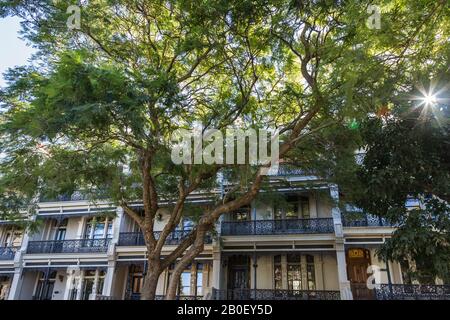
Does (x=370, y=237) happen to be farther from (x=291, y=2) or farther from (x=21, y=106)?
(x=21, y=106)

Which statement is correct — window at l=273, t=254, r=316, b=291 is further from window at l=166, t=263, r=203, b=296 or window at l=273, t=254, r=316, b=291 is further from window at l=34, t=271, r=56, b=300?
window at l=34, t=271, r=56, b=300

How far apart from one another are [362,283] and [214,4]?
13.7 m

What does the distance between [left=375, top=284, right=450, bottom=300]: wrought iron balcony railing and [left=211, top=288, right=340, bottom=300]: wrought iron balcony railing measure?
1.98m

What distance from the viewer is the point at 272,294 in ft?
52.0

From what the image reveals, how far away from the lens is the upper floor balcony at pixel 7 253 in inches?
814

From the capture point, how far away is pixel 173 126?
11.2m

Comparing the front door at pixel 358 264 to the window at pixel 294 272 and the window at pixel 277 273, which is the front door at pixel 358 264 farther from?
the window at pixel 277 273

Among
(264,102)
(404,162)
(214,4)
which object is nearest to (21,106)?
(214,4)

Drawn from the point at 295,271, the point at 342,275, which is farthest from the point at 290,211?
the point at 342,275

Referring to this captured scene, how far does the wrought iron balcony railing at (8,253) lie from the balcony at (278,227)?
43.4 feet

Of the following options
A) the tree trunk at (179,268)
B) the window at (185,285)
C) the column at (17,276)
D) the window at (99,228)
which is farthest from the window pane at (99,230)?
the tree trunk at (179,268)

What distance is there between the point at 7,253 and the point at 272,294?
1646 cm

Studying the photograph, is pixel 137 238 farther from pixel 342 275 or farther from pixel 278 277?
pixel 342 275

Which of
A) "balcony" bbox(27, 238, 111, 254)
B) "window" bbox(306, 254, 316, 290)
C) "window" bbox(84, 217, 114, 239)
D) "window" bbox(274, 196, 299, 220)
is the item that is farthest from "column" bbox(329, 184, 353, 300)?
→ "window" bbox(84, 217, 114, 239)
